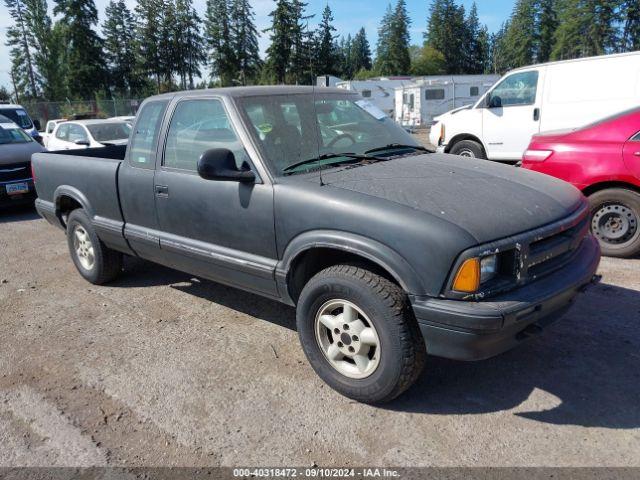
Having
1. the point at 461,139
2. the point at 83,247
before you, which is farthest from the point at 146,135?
the point at 461,139

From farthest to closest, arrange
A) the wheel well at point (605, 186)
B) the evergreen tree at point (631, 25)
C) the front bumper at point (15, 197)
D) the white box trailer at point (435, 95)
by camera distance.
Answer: the evergreen tree at point (631, 25)
the white box trailer at point (435, 95)
the front bumper at point (15, 197)
the wheel well at point (605, 186)

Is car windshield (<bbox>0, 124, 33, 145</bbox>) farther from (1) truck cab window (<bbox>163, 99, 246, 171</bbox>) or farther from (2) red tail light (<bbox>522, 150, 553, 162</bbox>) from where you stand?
(2) red tail light (<bbox>522, 150, 553, 162</bbox>)

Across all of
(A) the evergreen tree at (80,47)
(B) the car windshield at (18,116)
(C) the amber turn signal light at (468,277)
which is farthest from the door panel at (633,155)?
(A) the evergreen tree at (80,47)

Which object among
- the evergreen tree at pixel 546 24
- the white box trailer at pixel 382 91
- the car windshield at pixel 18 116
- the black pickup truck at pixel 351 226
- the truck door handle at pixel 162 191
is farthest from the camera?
the evergreen tree at pixel 546 24

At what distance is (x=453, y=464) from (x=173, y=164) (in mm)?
2943

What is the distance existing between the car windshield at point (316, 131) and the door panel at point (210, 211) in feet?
0.67

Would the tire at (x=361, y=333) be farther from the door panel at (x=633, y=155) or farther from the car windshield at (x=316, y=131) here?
the door panel at (x=633, y=155)

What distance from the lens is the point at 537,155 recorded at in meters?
5.90

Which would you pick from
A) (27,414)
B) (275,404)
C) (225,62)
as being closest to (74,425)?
(27,414)

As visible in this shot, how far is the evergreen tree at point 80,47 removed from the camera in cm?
6097

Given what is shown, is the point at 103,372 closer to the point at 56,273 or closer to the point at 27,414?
the point at 27,414

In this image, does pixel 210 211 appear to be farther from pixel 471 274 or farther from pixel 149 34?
pixel 149 34

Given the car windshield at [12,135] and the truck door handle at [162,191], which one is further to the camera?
the car windshield at [12,135]

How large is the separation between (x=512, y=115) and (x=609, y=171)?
456 centimetres
